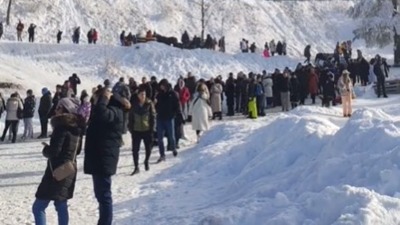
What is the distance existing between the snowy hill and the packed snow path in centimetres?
3502

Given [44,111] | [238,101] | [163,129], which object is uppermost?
[44,111]

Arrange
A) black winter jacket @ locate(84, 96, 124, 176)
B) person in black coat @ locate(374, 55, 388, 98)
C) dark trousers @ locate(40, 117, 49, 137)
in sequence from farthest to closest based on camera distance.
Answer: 1. person in black coat @ locate(374, 55, 388, 98)
2. dark trousers @ locate(40, 117, 49, 137)
3. black winter jacket @ locate(84, 96, 124, 176)

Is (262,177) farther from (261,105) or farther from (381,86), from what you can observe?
(381,86)

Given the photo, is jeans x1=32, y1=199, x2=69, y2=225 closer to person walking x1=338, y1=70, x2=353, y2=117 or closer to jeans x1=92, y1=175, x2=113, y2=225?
jeans x1=92, y1=175, x2=113, y2=225

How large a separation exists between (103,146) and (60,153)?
2.76ft

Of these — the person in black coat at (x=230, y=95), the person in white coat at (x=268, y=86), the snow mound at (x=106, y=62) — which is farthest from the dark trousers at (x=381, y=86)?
the snow mound at (x=106, y=62)

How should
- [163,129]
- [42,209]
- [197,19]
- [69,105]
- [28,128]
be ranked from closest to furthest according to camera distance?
1. [42,209]
2. [69,105]
3. [163,129]
4. [28,128]
5. [197,19]

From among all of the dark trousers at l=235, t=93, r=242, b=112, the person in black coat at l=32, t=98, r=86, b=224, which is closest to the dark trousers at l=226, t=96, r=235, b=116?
the dark trousers at l=235, t=93, r=242, b=112

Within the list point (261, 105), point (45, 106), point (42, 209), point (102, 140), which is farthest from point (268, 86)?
point (42, 209)

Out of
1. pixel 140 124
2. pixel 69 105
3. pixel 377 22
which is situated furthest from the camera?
pixel 377 22

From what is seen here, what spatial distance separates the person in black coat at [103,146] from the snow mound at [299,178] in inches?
45.2

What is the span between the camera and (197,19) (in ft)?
208

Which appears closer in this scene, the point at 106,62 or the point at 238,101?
the point at 238,101

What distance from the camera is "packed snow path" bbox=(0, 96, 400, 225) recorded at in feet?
25.6
